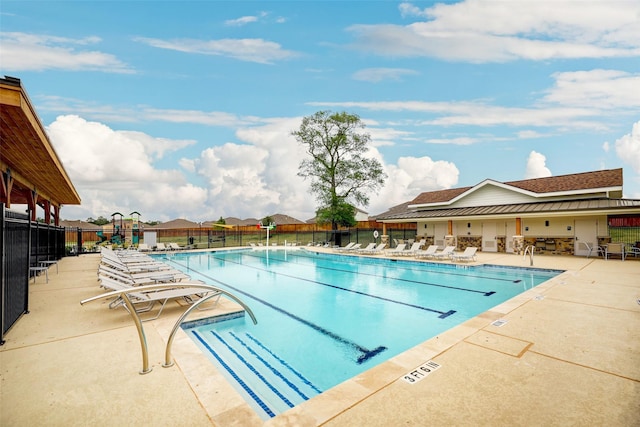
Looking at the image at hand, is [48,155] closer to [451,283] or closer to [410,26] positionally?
[451,283]

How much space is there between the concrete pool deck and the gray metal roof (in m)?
10.7

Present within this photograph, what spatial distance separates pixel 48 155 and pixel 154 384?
6.52 m

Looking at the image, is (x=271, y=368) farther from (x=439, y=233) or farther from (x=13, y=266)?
(x=439, y=233)

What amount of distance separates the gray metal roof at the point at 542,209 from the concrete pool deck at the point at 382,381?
422 inches

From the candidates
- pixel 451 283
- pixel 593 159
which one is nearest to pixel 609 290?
pixel 451 283

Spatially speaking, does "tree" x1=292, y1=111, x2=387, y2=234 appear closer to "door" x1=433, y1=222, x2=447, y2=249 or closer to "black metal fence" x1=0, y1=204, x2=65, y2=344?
"door" x1=433, y1=222, x2=447, y2=249

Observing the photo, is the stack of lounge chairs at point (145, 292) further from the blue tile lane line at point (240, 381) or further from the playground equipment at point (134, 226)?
the playground equipment at point (134, 226)

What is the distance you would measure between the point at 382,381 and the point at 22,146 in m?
7.99

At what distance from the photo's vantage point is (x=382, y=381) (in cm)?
318

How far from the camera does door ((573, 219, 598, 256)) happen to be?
605 inches

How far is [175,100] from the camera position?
1667cm

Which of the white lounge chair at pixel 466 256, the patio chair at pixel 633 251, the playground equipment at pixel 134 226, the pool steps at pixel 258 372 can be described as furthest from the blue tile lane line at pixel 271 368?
the playground equipment at pixel 134 226

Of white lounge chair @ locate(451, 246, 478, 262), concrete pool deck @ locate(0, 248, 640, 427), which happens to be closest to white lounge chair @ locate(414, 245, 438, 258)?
white lounge chair @ locate(451, 246, 478, 262)

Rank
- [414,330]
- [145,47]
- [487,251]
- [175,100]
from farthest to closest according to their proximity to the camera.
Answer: [487,251] < [175,100] < [145,47] < [414,330]
